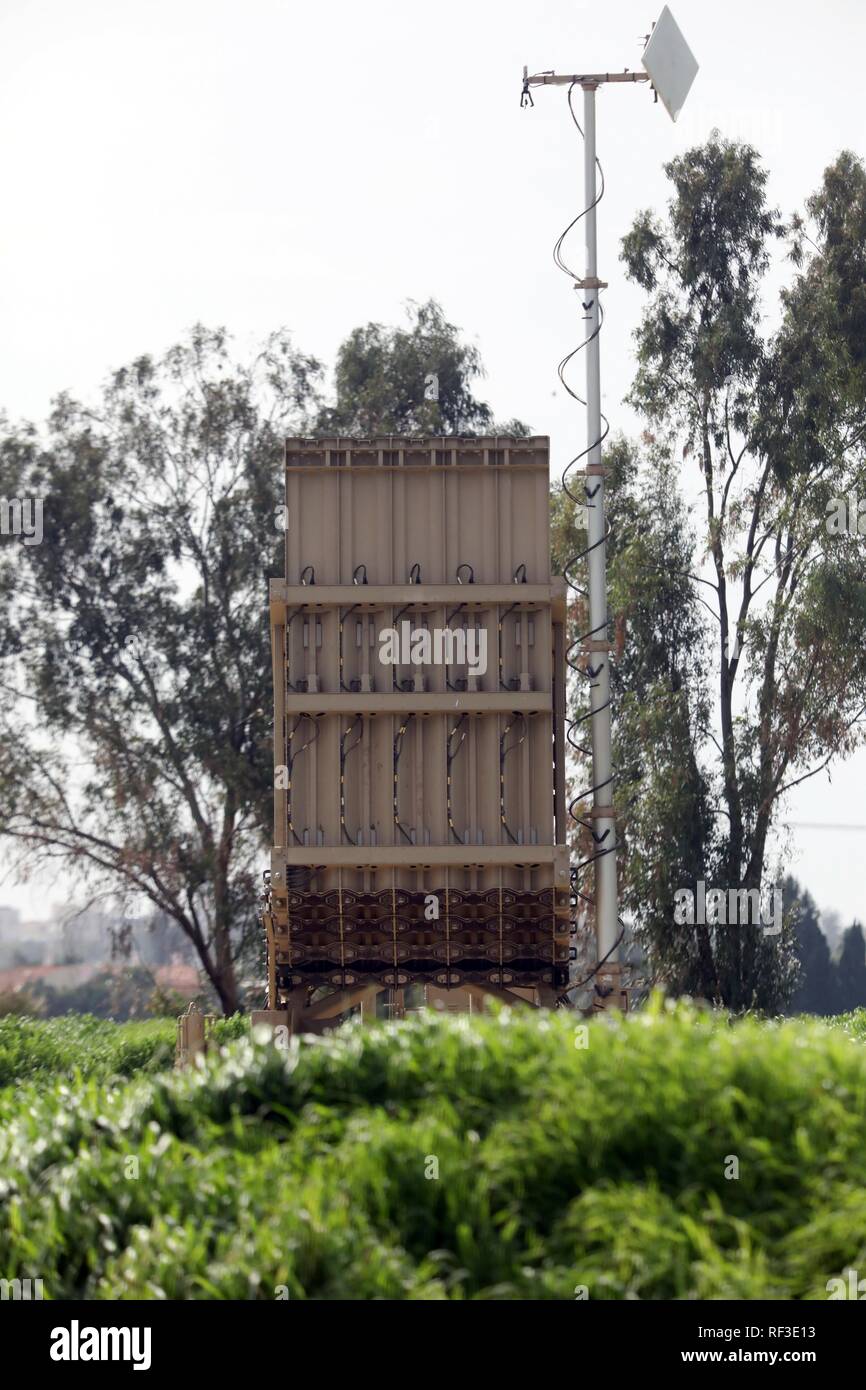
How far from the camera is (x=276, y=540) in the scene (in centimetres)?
2511

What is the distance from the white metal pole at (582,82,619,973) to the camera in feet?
39.3

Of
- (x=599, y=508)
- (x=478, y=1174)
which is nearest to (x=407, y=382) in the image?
(x=599, y=508)

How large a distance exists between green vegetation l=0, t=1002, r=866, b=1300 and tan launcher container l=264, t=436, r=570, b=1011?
367 cm

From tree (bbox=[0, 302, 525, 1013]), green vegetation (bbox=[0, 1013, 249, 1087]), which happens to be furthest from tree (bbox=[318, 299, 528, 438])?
green vegetation (bbox=[0, 1013, 249, 1087])

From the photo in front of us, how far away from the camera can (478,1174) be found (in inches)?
222

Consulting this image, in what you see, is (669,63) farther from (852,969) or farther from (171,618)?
(852,969)

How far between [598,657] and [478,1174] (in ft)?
22.1

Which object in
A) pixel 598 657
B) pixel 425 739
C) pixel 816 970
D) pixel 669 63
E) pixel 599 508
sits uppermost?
pixel 669 63

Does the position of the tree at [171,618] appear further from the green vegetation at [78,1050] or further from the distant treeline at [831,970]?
the distant treeline at [831,970]

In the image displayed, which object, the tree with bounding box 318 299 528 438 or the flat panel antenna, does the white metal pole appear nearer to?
the flat panel antenna

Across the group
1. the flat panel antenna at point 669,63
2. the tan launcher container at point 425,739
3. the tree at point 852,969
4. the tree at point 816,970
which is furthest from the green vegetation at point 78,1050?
the tree at point 852,969

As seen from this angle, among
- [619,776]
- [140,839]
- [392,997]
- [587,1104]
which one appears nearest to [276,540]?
[140,839]

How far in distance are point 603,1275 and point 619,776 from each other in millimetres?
17262

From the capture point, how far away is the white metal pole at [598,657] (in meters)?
12.0
